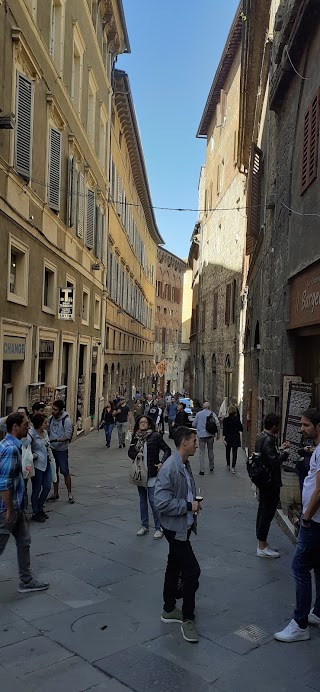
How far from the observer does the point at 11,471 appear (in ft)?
16.9

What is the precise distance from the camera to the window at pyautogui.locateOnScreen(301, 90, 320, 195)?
729cm

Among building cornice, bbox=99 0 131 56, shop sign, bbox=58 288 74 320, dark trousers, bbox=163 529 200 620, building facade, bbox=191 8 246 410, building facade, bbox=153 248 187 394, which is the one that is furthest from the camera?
building facade, bbox=153 248 187 394

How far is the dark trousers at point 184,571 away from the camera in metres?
4.57

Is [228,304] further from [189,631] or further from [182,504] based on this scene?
[189,631]

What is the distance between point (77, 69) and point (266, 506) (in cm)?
1596

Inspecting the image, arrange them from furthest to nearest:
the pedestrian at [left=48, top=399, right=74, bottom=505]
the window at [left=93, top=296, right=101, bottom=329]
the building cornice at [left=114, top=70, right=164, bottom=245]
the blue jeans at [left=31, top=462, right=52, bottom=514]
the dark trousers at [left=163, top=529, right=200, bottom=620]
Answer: the building cornice at [left=114, top=70, right=164, bottom=245] < the window at [left=93, top=296, right=101, bottom=329] < the pedestrian at [left=48, top=399, right=74, bottom=505] < the blue jeans at [left=31, top=462, right=52, bottom=514] < the dark trousers at [left=163, top=529, right=200, bottom=620]

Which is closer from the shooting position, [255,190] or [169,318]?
[255,190]

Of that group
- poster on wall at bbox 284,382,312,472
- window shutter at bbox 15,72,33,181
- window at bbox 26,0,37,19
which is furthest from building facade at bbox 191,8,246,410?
poster on wall at bbox 284,382,312,472

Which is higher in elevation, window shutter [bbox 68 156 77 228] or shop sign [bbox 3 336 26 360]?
window shutter [bbox 68 156 77 228]

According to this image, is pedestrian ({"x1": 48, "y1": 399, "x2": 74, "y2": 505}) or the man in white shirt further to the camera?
pedestrian ({"x1": 48, "y1": 399, "x2": 74, "y2": 505})

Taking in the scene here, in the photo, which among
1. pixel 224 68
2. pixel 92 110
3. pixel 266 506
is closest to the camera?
A: pixel 266 506

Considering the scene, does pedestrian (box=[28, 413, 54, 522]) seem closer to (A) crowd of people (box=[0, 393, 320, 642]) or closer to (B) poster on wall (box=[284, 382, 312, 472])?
(A) crowd of people (box=[0, 393, 320, 642])

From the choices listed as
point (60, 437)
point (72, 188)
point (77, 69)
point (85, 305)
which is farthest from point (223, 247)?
point (60, 437)

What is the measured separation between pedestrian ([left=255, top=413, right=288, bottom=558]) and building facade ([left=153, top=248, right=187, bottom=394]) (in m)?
53.7
